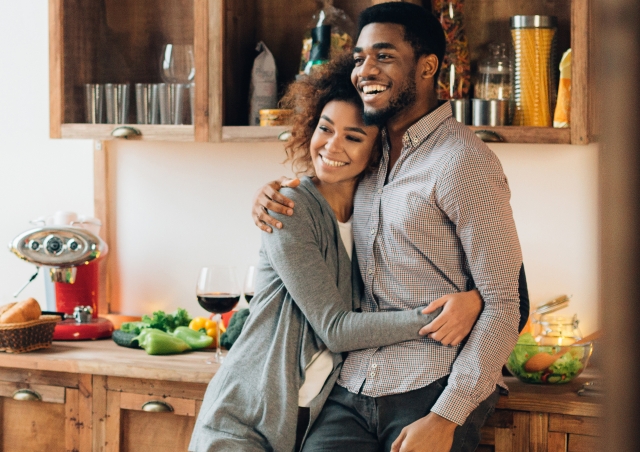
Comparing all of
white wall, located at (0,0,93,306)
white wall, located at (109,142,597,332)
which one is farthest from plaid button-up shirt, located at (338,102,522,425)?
white wall, located at (0,0,93,306)

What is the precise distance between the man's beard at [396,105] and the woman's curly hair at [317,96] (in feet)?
0.24

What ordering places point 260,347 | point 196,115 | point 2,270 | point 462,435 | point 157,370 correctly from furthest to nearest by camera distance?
point 2,270 → point 196,115 → point 157,370 → point 260,347 → point 462,435

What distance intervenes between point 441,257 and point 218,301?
0.72m

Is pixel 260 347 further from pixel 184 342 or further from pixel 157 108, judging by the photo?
pixel 157 108

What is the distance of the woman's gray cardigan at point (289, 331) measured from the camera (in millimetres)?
1503

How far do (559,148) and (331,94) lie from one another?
33.3 inches

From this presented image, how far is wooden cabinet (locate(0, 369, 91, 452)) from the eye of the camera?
2.05 metres

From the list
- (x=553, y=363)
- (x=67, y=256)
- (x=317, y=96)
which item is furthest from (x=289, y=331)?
(x=67, y=256)

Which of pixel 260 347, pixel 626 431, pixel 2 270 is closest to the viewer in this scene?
pixel 626 431

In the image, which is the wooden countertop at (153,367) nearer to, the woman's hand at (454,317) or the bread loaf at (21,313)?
the bread loaf at (21,313)

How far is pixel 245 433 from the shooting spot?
1.54 metres

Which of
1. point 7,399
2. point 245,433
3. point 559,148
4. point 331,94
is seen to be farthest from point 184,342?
point 559,148

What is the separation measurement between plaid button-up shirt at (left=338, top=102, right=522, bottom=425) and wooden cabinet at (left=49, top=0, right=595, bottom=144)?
465mm

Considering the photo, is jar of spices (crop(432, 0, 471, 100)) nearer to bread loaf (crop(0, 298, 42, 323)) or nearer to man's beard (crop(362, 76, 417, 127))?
man's beard (crop(362, 76, 417, 127))
